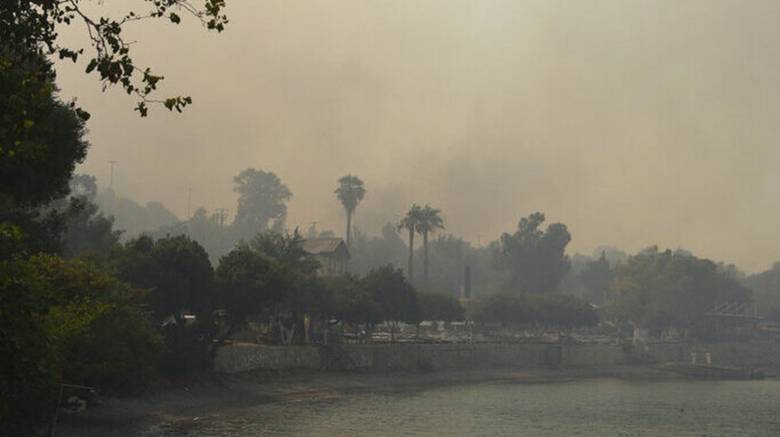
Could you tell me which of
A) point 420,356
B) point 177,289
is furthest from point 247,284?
point 420,356

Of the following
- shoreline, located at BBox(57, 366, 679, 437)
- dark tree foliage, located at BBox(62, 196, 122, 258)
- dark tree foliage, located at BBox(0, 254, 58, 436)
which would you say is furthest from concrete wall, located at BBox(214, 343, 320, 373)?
dark tree foliage, located at BBox(0, 254, 58, 436)

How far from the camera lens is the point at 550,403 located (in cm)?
9256

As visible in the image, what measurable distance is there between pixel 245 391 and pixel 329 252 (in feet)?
301

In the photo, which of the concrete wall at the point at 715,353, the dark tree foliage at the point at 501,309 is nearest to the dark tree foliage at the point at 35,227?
the dark tree foliage at the point at 501,309

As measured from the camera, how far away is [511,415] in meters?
78.3

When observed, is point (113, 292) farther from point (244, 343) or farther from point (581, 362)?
point (581, 362)

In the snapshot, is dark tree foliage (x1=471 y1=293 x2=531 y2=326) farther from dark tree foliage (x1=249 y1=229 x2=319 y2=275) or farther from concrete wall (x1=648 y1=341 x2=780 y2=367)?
dark tree foliage (x1=249 y1=229 x2=319 y2=275)

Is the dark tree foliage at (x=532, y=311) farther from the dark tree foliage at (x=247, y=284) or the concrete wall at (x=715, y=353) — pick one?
the dark tree foliage at (x=247, y=284)

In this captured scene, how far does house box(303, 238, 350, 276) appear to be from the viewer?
572 feet

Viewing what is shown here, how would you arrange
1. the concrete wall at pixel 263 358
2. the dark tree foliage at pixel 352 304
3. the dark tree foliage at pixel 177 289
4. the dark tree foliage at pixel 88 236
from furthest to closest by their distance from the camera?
the dark tree foliage at pixel 352 304, the dark tree foliage at pixel 88 236, the concrete wall at pixel 263 358, the dark tree foliage at pixel 177 289

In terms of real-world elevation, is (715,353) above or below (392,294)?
below

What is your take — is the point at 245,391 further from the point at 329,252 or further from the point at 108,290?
the point at 329,252

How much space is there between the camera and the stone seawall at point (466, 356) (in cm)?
9212

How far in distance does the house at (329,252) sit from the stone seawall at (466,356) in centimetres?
4540
